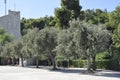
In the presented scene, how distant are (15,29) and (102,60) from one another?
40.2 m

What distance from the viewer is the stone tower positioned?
269 feet

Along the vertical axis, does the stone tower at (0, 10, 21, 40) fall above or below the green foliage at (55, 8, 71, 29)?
above

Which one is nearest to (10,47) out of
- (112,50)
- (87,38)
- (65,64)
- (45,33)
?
(65,64)

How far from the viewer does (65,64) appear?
58.4 m

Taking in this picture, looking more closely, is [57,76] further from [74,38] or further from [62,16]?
[62,16]

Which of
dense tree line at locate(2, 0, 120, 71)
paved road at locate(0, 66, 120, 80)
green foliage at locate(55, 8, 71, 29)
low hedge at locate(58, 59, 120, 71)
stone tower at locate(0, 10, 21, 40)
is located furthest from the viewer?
stone tower at locate(0, 10, 21, 40)

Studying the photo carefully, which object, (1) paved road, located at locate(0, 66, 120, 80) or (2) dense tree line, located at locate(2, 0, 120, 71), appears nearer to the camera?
(1) paved road, located at locate(0, 66, 120, 80)

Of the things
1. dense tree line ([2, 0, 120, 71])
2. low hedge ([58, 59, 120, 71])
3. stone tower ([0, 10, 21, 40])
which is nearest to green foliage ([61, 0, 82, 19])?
dense tree line ([2, 0, 120, 71])

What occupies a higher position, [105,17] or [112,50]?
[105,17]

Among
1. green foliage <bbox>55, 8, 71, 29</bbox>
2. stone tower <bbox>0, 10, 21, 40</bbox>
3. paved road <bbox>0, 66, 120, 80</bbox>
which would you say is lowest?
paved road <bbox>0, 66, 120, 80</bbox>

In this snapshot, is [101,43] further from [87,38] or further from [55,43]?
[55,43]

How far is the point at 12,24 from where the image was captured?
Result: 3226 inches

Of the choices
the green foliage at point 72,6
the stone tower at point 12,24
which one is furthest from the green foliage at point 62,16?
the stone tower at point 12,24

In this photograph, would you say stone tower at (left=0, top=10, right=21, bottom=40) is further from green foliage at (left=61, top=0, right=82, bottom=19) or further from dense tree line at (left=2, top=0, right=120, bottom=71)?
green foliage at (left=61, top=0, right=82, bottom=19)
